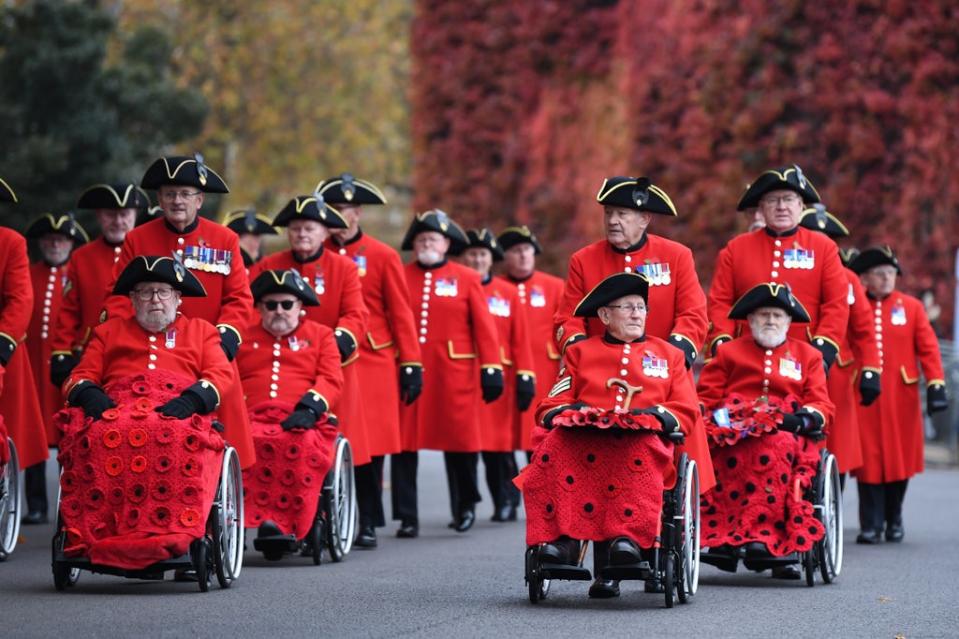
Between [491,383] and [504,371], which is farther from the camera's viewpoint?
[504,371]

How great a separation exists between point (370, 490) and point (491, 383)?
1.29 meters

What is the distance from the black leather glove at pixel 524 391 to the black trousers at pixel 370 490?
1.74 metres

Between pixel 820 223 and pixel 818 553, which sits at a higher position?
pixel 820 223

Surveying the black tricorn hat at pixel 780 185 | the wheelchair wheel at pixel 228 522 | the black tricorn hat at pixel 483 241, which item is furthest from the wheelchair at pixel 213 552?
the black tricorn hat at pixel 483 241

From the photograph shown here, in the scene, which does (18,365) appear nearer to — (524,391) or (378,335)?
(378,335)

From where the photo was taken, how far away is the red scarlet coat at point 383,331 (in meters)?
15.4

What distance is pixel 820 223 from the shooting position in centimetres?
1562

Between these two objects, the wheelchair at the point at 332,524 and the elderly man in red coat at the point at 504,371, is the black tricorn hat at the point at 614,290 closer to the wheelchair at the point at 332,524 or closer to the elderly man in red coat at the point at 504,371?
the wheelchair at the point at 332,524

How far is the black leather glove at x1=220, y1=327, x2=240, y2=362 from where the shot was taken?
12508 millimetres

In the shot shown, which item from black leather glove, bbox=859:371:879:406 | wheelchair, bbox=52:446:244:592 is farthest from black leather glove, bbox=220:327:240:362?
black leather glove, bbox=859:371:879:406

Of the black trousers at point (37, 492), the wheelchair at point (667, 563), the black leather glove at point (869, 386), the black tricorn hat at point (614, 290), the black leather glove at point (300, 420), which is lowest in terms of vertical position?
the wheelchair at point (667, 563)

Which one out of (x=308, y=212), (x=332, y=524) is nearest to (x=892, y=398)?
(x=308, y=212)

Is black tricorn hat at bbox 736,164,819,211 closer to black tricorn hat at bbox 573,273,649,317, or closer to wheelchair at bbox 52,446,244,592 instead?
black tricorn hat at bbox 573,273,649,317

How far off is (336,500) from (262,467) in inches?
27.7
